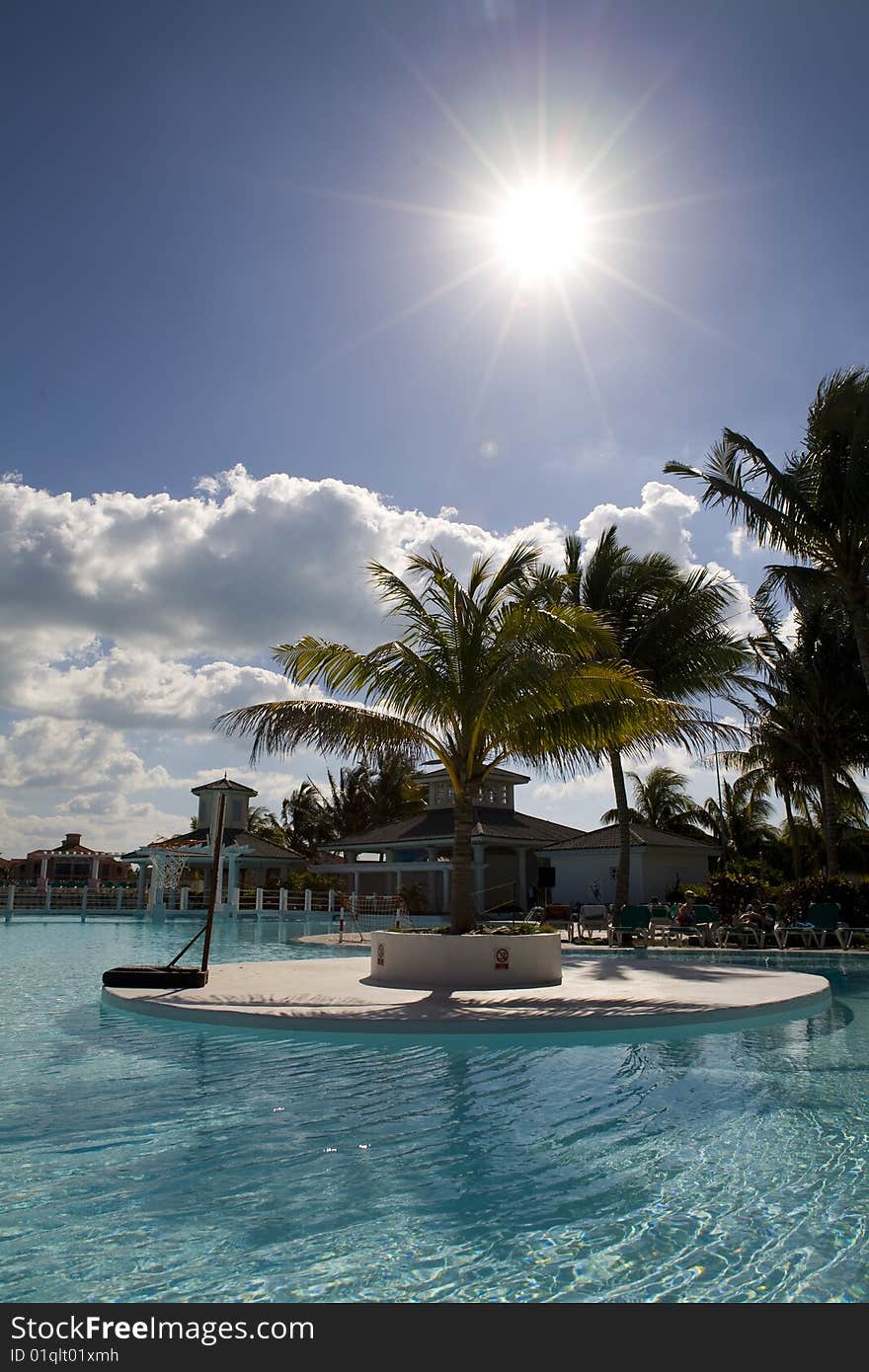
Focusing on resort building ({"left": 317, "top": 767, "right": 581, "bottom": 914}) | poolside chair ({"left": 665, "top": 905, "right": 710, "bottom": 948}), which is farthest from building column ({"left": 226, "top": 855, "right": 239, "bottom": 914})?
poolside chair ({"left": 665, "top": 905, "right": 710, "bottom": 948})

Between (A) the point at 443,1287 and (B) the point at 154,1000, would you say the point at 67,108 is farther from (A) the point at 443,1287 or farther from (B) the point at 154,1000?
(A) the point at 443,1287

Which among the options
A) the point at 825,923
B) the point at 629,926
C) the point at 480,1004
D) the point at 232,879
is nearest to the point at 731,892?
the point at 825,923

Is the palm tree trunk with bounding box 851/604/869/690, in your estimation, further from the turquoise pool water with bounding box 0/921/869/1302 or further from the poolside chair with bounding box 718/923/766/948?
the turquoise pool water with bounding box 0/921/869/1302

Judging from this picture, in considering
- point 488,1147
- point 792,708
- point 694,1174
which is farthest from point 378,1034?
point 792,708

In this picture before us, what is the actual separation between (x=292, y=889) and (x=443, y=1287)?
36.2 metres

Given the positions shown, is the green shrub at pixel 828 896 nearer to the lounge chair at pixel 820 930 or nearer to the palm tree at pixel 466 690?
the lounge chair at pixel 820 930

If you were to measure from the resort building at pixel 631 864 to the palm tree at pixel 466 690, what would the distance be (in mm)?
20029

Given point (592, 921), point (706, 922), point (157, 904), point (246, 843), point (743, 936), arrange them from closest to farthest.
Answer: point (743, 936)
point (706, 922)
point (592, 921)
point (157, 904)
point (246, 843)

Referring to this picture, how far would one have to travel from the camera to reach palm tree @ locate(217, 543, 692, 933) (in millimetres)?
12555

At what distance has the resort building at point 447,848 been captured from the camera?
1347 inches

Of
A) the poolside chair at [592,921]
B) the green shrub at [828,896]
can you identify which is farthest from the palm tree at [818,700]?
the poolside chair at [592,921]

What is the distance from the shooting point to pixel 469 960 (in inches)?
461

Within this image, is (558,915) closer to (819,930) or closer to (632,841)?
(819,930)

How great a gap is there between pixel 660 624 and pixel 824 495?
615cm
